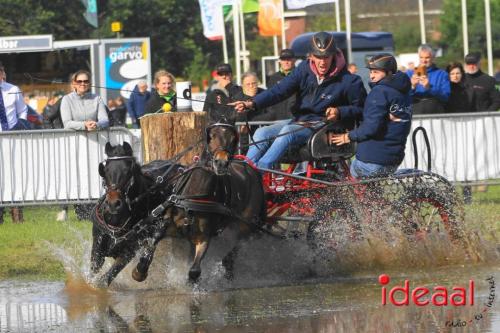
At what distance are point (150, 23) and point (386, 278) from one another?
55543 mm

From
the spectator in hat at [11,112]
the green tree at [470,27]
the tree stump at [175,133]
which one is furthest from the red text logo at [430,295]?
the green tree at [470,27]

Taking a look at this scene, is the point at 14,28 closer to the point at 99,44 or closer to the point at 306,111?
the point at 99,44

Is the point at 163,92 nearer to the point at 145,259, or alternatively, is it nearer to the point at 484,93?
the point at 145,259

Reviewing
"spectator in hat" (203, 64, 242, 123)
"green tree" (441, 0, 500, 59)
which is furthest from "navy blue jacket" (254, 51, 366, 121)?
"green tree" (441, 0, 500, 59)

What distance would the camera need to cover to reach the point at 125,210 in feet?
30.2

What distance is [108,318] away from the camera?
8.60 metres

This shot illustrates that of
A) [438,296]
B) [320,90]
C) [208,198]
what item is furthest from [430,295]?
[320,90]

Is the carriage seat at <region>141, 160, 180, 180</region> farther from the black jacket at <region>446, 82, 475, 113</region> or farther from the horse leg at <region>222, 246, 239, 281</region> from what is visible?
the black jacket at <region>446, 82, 475, 113</region>

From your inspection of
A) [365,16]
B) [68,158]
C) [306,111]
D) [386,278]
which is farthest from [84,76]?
[365,16]

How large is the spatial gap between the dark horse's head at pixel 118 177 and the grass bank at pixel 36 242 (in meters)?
2.08

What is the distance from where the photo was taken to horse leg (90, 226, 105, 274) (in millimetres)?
9664

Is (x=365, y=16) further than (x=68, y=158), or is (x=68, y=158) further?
(x=365, y=16)

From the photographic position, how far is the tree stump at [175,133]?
1164 cm

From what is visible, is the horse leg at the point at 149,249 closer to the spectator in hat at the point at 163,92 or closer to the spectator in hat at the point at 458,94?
the spectator in hat at the point at 163,92
